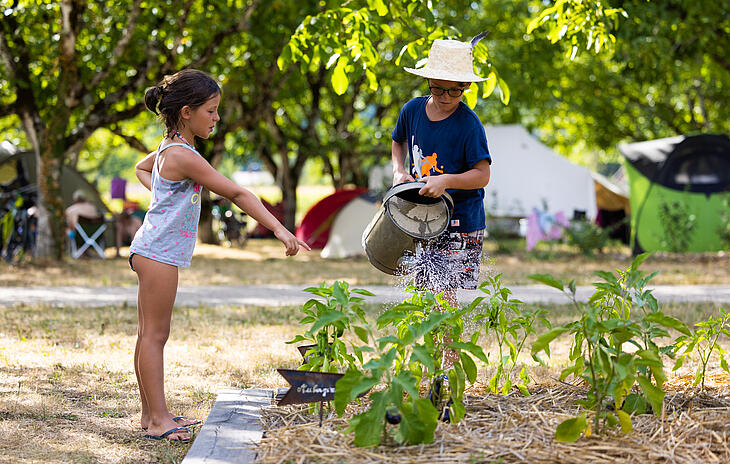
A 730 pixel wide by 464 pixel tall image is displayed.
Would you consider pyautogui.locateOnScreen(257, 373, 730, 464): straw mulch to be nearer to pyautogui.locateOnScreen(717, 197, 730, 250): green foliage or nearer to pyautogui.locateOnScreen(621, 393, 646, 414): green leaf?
pyautogui.locateOnScreen(621, 393, 646, 414): green leaf

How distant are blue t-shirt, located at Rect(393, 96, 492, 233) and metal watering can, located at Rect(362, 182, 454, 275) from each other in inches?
5.0

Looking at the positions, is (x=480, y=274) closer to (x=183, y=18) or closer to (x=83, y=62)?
(x=183, y=18)

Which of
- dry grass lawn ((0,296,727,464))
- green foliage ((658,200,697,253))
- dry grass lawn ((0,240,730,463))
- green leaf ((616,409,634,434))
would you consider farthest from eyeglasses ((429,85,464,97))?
green foliage ((658,200,697,253))

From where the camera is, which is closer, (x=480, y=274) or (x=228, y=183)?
(x=228, y=183)

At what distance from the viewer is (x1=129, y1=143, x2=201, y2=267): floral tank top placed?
3.16 metres

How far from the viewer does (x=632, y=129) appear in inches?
859

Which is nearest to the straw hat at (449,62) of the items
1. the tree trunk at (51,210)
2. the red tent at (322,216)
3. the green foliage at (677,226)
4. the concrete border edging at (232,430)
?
the concrete border edging at (232,430)

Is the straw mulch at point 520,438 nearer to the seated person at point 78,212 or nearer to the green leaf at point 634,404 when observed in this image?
the green leaf at point 634,404

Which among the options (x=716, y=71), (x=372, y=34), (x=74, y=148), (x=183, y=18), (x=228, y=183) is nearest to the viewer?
(x=228, y=183)

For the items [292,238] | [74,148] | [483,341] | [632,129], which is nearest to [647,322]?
[292,238]

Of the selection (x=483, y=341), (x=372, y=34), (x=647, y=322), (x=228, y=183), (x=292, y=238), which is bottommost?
(x=483, y=341)

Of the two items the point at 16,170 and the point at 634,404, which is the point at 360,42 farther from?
the point at 16,170

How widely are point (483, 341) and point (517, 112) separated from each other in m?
15.3

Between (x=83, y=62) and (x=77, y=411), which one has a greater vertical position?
(x=83, y=62)
